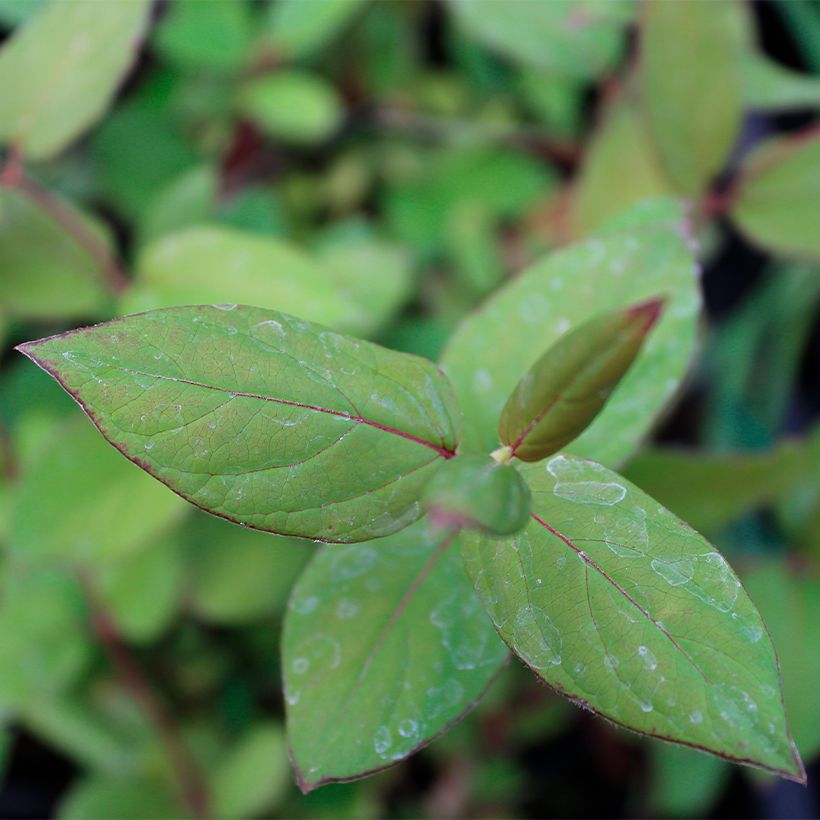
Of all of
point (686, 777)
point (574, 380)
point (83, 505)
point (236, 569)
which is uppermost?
point (574, 380)

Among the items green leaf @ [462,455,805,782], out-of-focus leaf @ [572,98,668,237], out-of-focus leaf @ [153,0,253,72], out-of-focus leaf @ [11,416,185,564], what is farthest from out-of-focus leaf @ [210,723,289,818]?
out-of-focus leaf @ [153,0,253,72]

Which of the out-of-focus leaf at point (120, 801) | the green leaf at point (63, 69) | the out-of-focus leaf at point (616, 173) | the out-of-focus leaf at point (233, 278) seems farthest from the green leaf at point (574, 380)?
the out-of-focus leaf at point (120, 801)

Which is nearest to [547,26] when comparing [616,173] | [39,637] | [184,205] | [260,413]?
[616,173]

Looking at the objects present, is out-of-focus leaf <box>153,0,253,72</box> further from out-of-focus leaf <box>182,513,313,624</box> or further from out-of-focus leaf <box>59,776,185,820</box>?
out-of-focus leaf <box>59,776,185,820</box>

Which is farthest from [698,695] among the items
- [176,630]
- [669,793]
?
[176,630]

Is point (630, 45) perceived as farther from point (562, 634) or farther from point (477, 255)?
point (562, 634)

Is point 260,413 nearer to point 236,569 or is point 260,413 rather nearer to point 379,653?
point 379,653
